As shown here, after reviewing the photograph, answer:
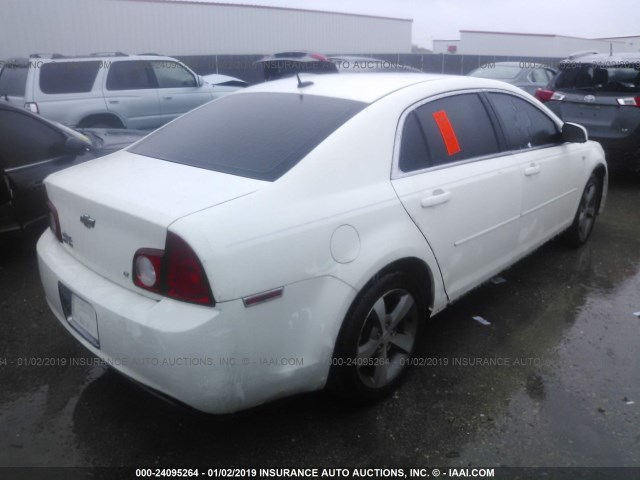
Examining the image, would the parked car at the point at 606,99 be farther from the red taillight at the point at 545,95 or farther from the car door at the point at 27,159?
the car door at the point at 27,159

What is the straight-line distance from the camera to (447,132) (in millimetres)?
3105

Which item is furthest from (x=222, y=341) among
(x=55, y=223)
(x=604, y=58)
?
(x=604, y=58)

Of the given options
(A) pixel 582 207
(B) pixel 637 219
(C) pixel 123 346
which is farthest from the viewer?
(B) pixel 637 219

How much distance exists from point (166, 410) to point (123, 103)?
23.3ft

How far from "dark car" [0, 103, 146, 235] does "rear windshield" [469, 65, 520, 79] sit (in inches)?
372

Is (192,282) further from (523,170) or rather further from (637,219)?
(637,219)

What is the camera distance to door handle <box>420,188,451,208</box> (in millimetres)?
2777

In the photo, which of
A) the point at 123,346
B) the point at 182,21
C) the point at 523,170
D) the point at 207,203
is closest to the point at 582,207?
the point at 523,170

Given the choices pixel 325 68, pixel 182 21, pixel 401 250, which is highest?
pixel 182 21

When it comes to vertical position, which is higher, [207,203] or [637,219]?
[207,203]

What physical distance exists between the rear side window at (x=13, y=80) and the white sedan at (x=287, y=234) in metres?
6.00

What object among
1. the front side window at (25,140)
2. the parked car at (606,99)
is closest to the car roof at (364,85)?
the front side window at (25,140)

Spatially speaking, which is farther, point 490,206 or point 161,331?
point 490,206

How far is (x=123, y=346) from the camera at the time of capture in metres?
2.19
